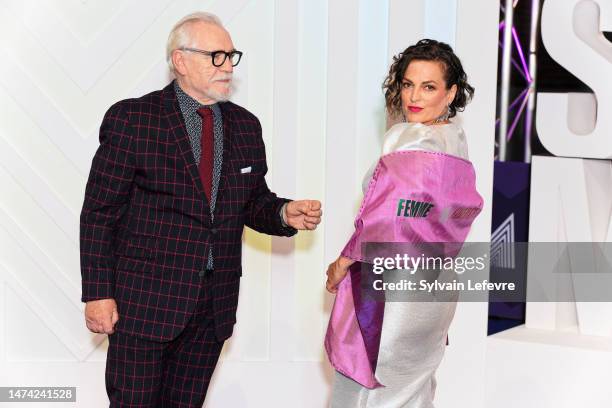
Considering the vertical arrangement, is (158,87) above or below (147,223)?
above

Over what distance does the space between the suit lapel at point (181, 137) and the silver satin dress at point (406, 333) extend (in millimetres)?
573

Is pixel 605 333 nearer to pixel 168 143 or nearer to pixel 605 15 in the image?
pixel 605 15

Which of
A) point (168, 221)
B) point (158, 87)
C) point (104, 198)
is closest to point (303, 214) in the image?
point (168, 221)

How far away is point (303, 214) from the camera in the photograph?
3012 mm

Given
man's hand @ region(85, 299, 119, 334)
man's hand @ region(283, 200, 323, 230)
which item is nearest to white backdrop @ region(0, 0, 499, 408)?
man's hand @ region(283, 200, 323, 230)

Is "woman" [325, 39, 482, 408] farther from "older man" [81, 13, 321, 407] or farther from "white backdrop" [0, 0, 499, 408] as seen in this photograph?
"white backdrop" [0, 0, 499, 408]

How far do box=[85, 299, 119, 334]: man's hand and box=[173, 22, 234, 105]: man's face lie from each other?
0.79 meters

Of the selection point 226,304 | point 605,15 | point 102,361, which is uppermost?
point 605,15

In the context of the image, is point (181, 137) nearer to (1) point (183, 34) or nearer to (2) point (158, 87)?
(1) point (183, 34)

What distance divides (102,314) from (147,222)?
0.35 metres

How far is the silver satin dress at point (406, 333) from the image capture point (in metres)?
2.68

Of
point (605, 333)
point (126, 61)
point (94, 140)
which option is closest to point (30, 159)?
point (94, 140)

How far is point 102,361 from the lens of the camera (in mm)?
3811

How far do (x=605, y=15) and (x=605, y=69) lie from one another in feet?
0.74
